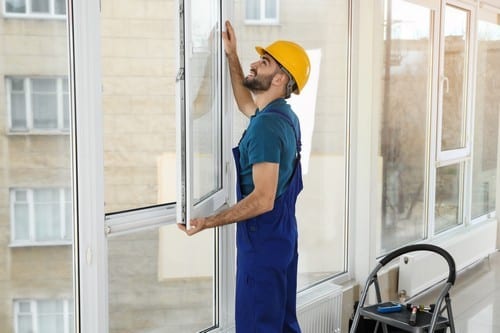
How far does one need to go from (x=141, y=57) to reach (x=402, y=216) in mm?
3192

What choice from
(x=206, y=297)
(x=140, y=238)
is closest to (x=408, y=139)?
(x=206, y=297)

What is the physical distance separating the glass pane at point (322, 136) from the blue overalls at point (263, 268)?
109 centimetres

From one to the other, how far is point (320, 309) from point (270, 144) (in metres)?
1.46

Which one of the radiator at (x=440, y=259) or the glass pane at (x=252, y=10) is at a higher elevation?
the glass pane at (x=252, y=10)

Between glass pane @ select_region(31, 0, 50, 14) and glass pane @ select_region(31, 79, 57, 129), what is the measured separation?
0.75 ft

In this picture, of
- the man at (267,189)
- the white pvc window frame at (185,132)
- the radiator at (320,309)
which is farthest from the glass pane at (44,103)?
the radiator at (320,309)

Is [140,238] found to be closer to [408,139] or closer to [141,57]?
[141,57]

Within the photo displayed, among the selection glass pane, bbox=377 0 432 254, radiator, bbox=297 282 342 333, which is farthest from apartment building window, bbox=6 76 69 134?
glass pane, bbox=377 0 432 254

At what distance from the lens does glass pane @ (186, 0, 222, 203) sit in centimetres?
237

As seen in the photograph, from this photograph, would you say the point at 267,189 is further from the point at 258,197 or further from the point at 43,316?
the point at 43,316

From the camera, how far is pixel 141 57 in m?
2.53

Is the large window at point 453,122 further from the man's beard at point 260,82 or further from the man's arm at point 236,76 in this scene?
the man's beard at point 260,82

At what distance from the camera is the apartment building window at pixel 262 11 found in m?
3.18

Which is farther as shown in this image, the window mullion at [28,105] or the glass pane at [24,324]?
the glass pane at [24,324]
